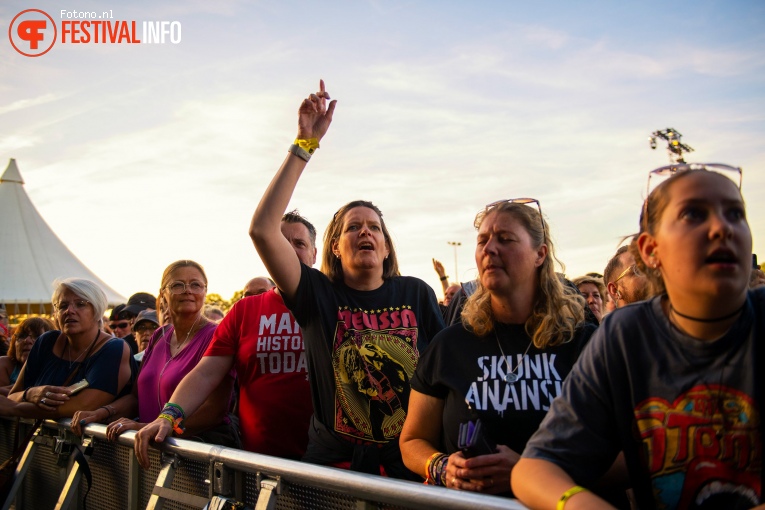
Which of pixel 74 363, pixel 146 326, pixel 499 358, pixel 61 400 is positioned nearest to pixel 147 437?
pixel 61 400

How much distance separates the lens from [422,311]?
3.42 metres

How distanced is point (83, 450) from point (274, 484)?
205 centimetres

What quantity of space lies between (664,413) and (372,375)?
1.72 m

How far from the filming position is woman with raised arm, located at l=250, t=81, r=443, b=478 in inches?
121

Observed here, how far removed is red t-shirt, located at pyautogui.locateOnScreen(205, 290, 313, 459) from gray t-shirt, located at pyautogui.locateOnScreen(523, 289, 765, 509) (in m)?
2.20


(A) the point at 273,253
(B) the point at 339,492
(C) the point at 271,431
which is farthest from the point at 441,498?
(C) the point at 271,431

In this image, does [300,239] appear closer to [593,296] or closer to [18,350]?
[593,296]

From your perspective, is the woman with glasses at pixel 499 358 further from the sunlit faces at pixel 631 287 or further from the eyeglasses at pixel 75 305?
the eyeglasses at pixel 75 305

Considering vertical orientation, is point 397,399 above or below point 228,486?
above

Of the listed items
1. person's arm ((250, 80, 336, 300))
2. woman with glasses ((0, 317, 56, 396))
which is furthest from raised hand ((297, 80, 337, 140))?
woman with glasses ((0, 317, 56, 396))

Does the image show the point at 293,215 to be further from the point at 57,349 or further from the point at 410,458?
the point at 410,458

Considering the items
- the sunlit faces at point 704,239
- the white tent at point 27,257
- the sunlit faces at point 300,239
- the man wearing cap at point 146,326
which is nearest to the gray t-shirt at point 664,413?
the sunlit faces at point 704,239

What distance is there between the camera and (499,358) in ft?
7.97

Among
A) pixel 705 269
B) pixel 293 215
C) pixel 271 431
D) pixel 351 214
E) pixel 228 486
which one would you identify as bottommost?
pixel 228 486
